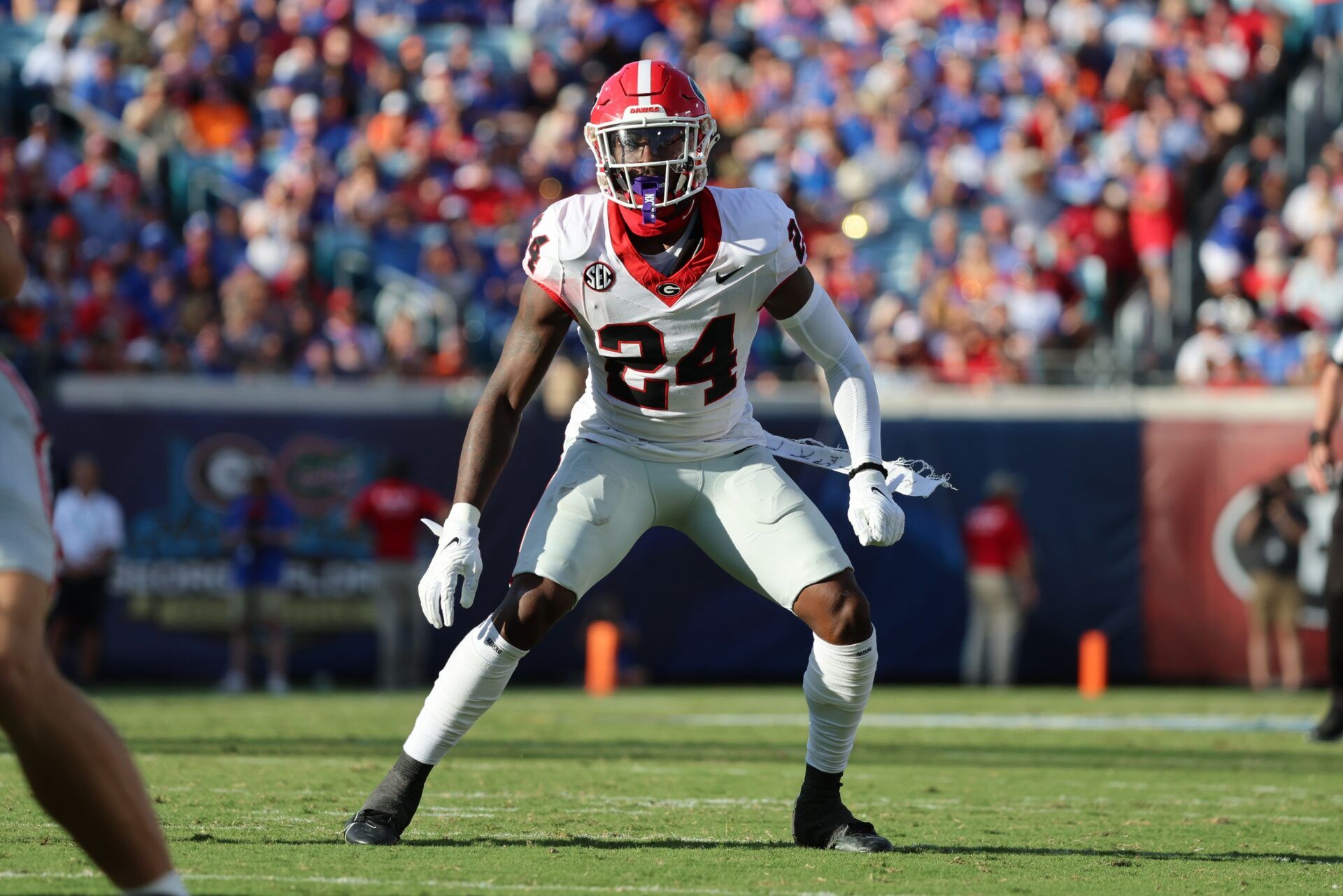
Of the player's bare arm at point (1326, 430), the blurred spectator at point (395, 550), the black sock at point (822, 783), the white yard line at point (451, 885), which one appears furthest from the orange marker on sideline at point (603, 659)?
the white yard line at point (451, 885)

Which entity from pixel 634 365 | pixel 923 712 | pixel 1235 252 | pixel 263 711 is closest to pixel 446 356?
pixel 263 711

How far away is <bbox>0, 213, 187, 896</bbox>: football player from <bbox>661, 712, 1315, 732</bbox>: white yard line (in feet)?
21.9

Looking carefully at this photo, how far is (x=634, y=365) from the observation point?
5.09m

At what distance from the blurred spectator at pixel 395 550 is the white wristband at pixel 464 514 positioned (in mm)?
8392

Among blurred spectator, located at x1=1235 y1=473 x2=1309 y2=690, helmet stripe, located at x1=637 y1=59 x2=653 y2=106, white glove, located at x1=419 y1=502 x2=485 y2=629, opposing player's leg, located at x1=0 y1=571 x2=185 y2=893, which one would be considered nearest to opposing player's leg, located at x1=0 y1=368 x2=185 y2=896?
opposing player's leg, located at x1=0 y1=571 x2=185 y2=893

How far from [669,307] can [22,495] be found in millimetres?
2024

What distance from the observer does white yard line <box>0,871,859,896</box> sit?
4.15 metres

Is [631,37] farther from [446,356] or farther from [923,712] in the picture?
[923,712]

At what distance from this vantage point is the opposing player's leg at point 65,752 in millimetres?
3314

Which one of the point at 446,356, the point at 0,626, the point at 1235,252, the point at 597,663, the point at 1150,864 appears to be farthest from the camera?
the point at 1235,252

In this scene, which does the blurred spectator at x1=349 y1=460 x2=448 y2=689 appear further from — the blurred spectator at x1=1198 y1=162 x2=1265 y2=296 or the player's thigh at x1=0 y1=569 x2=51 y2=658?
the player's thigh at x1=0 y1=569 x2=51 y2=658

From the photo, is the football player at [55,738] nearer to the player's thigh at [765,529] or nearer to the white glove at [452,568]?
the white glove at [452,568]

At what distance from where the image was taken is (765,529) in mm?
5008

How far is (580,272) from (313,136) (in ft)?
38.8
